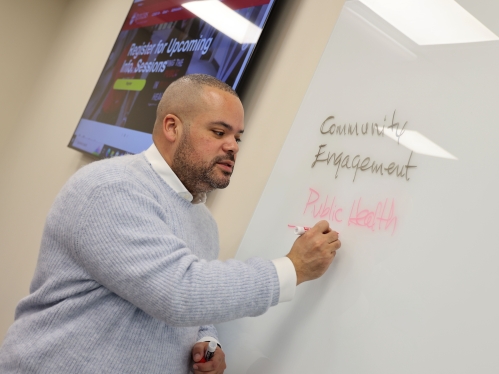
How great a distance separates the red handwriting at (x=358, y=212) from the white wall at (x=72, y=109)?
1.09ft

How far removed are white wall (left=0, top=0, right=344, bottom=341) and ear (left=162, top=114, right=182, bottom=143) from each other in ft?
1.16

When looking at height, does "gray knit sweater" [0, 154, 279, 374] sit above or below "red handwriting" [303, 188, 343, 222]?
below

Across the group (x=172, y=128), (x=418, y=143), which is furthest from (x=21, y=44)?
(x=418, y=143)

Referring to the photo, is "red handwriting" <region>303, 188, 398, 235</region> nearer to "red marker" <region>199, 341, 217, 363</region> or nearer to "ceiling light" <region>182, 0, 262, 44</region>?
"red marker" <region>199, 341, 217, 363</region>

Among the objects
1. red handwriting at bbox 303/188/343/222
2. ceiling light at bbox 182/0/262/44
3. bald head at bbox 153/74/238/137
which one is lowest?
red handwriting at bbox 303/188/343/222

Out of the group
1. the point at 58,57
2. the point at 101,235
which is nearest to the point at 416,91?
the point at 101,235

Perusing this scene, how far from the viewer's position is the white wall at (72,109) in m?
1.52

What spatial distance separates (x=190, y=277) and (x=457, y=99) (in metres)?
0.60

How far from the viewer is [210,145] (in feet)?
3.91

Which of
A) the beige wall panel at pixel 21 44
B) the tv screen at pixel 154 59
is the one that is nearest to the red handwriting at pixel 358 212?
the tv screen at pixel 154 59

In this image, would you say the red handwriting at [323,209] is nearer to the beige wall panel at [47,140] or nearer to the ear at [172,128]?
the ear at [172,128]

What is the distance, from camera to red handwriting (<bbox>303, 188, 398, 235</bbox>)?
38.7 inches

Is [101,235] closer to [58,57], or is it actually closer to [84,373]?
[84,373]

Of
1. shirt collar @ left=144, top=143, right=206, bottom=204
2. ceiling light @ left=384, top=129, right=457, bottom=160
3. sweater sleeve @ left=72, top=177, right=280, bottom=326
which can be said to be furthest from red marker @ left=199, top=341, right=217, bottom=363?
ceiling light @ left=384, top=129, right=457, bottom=160
